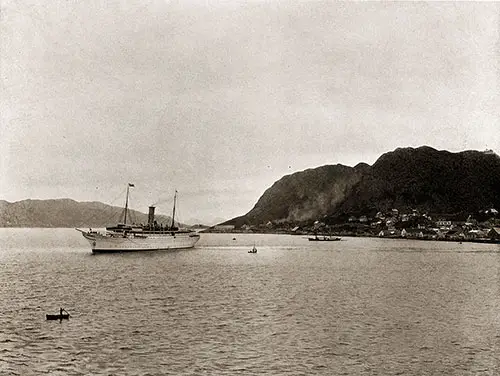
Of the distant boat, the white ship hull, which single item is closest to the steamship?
the white ship hull

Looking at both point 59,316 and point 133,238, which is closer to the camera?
point 59,316

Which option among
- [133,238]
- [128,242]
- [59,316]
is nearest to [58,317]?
[59,316]

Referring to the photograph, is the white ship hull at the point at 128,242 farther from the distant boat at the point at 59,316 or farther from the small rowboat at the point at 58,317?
the small rowboat at the point at 58,317

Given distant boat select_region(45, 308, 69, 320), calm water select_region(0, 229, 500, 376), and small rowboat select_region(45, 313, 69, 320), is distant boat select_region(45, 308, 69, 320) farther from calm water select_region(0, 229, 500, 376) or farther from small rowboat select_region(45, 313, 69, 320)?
calm water select_region(0, 229, 500, 376)

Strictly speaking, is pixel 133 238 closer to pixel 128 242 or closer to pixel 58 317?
pixel 128 242

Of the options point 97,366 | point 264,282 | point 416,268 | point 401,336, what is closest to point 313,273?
point 264,282

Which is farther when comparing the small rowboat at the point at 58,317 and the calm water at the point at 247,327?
the small rowboat at the point at 58,317

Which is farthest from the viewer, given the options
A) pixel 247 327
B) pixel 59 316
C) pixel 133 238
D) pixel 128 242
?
pixel 133 238

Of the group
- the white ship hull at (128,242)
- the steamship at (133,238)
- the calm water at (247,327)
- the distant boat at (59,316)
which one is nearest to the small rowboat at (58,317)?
the distant boat at (59,316)

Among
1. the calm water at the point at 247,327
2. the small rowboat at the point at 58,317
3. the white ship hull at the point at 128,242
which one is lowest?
the calm water at the point at 247,327
